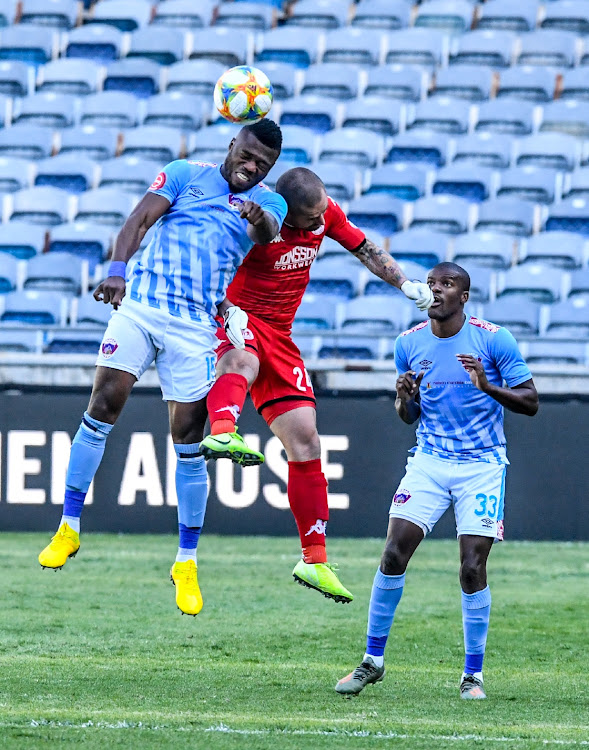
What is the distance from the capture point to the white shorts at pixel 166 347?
6.38 metres

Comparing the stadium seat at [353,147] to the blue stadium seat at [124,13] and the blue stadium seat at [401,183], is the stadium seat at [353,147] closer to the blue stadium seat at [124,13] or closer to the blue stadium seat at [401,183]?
the blue stadium seat at [401,183]

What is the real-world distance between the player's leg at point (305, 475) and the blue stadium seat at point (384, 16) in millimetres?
14972

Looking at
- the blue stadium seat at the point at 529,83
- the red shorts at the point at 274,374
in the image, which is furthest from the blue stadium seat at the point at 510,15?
the red shorts at the point at 274,374

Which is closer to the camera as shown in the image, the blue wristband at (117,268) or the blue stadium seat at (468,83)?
the blue wristband at (117,268)

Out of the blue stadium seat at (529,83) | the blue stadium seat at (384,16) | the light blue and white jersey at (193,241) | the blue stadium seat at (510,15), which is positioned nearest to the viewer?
the light blue and white jersey at (193,241)

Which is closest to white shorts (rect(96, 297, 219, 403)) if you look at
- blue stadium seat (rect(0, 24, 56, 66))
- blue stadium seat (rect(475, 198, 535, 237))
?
blue stadium seat (rect(475, 198, 535, 237))

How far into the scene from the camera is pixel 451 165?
18.2 metres

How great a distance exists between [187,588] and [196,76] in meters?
14.4

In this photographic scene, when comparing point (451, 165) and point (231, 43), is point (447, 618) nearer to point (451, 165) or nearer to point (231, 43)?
point (451, 165)

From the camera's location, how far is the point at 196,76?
19734mm

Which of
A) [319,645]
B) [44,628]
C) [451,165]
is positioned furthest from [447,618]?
[451,165]

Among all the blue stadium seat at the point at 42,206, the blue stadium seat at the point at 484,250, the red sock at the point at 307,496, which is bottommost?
the red sock at the point at 307,496

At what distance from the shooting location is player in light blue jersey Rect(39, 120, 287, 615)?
6.36 meters

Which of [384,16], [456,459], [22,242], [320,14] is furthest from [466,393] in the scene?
A: [320,14]
